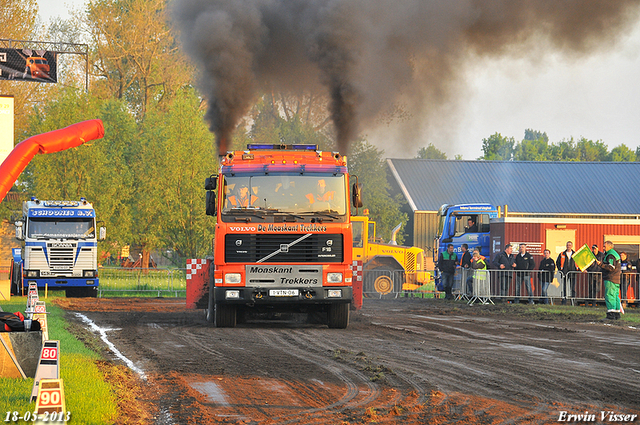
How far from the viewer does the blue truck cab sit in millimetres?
29938

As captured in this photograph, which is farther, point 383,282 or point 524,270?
point 383,282

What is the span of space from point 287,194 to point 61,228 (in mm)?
15578

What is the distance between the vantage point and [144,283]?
31.7 meters

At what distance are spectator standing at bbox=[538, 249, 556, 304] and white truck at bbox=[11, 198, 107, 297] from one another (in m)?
15.2

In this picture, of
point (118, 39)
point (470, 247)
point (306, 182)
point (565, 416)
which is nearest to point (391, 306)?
point (470, 247)

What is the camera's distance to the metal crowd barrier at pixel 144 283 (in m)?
31.5

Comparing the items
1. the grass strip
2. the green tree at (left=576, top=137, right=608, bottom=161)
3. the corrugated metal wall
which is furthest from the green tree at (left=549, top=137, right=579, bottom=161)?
Result: the grass strip

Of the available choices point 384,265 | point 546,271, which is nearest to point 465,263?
point 546,271

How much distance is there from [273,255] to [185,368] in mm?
4634

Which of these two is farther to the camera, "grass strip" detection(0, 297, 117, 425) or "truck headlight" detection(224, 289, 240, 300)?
"truck headlight" detection(224, 289, 240, 300)

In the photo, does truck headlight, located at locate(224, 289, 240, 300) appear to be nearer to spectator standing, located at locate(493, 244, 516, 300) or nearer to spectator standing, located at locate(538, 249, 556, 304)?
spectator standing, located at locate(493, 244, 516, 300)

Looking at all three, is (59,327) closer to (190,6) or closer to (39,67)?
(190,6)

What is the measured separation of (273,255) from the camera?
15203 mm

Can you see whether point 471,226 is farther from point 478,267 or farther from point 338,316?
point 338,316
